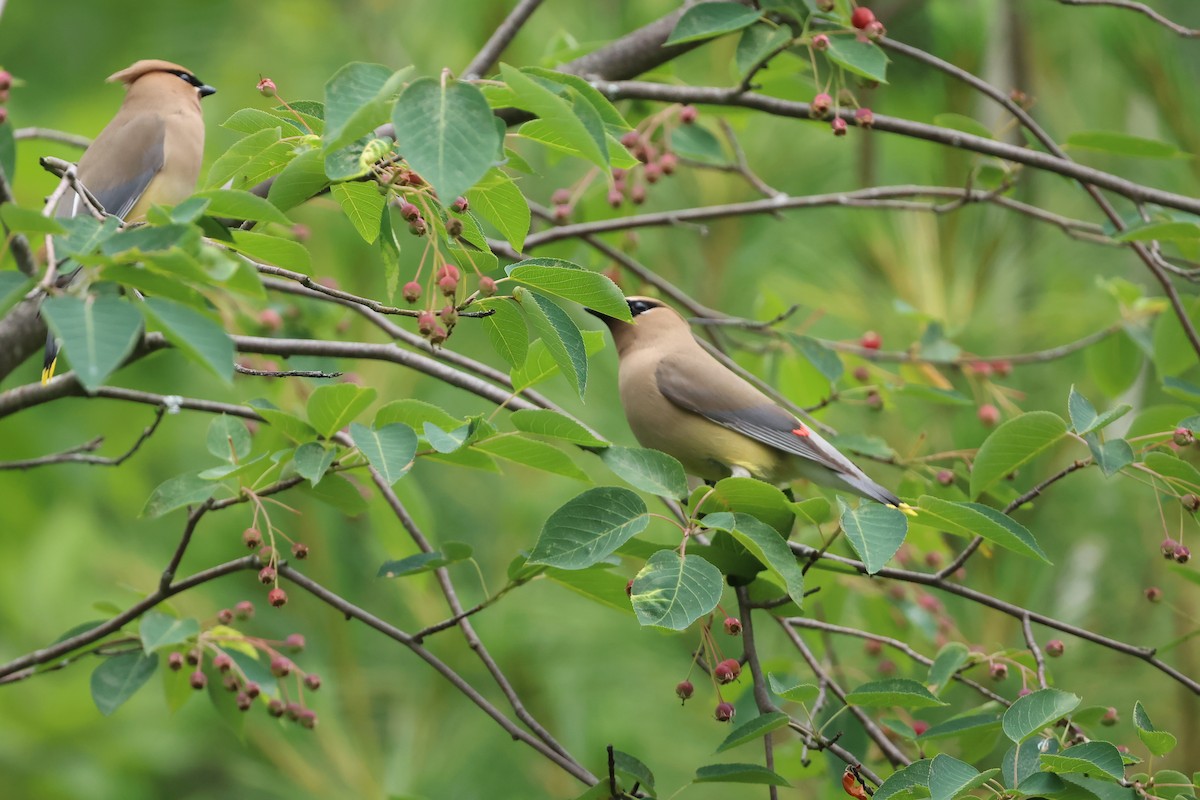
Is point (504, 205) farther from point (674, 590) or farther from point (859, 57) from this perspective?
point (859, 57)

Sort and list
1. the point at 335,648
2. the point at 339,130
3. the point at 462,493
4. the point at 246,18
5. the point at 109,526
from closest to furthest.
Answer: the point at 339,130 < the point at 335,648 < the point at 462,493 < the point at 109,526 < the point at 246,18

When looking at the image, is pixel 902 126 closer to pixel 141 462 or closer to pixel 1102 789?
pixel 1102 789

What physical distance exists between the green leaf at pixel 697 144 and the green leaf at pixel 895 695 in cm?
184

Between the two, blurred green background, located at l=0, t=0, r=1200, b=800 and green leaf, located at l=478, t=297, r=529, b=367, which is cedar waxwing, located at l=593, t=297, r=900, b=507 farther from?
green leaf, located at l=478, t=297, r=529, b=367

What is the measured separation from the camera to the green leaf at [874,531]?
1998 millimetres

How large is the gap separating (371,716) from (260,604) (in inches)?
34.7

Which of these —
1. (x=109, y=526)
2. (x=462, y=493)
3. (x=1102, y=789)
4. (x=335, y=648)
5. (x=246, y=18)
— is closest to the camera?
(x=1102, y=789)

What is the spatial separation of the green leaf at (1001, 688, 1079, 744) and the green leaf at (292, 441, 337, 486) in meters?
1.19

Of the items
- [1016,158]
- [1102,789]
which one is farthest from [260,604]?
[1102,789]

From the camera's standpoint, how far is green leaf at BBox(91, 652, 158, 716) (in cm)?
248

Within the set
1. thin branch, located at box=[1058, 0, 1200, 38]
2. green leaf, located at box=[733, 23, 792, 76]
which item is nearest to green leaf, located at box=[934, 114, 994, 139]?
thin branch, located at box=[1058, 0, 1200, 38]

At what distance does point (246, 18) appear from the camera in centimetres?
789

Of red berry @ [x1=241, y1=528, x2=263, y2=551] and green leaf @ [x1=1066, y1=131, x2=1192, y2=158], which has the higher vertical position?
green leaf @ [x1=1066, y1=131, x2=1192, y2=158]

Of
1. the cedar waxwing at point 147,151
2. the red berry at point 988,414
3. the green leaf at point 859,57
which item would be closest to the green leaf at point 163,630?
the cedar waxwing at point 147,151
